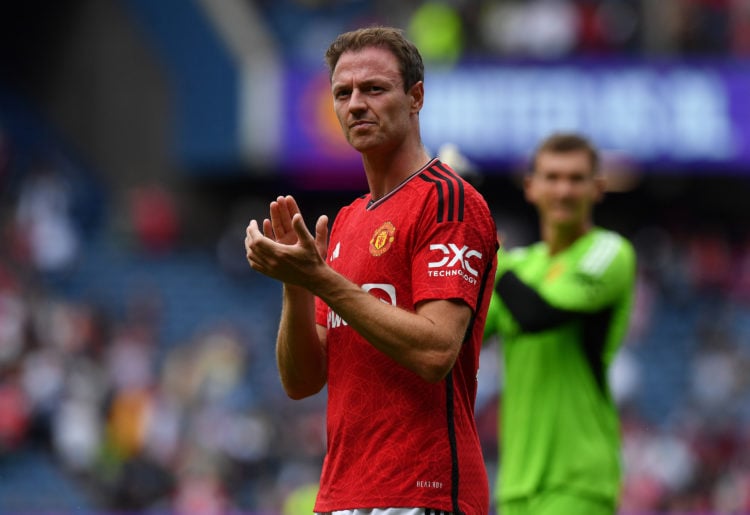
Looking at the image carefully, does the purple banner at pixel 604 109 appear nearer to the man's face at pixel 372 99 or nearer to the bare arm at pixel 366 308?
the man's face at pixel 372 99

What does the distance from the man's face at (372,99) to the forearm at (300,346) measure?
0.51 meters

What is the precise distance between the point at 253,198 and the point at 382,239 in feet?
53.3

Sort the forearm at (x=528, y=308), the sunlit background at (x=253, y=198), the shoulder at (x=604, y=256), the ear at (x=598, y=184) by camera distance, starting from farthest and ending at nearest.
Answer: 1. the sunlit background at (x=253, y=198)
2. the ear at (x=598, y=184)
3. the shoulder at (x=604, y=256)
4. the forearm at (x=528, y=308)

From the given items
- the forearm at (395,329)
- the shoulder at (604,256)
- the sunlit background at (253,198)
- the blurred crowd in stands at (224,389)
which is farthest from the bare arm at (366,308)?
the sunlit background at (253,198)

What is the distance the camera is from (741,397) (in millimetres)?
15625

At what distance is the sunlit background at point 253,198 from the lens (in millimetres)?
14766

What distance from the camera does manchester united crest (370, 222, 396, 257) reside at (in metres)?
3.89

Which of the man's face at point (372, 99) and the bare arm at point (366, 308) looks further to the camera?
the man's face at point (372, 99)

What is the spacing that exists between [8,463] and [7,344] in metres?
1.38

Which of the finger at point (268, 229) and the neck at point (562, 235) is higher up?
the neck at point (562, 235)

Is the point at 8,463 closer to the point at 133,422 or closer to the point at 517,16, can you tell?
the point at 133,422

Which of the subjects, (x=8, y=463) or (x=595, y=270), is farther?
(x=8, y=463)

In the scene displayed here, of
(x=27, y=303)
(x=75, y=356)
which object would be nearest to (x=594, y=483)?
(x=75, y=356)

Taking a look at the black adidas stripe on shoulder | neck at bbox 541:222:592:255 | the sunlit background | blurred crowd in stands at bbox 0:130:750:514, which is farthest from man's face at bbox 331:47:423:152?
the sunlit background
